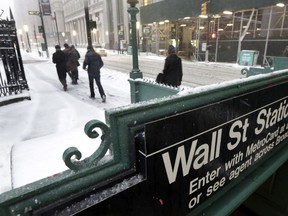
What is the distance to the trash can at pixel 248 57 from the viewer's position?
17266 millimetres

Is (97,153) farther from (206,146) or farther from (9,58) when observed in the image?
(9,58)

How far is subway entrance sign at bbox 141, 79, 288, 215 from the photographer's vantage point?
1335mm

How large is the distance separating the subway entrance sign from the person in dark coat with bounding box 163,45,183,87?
149 inches

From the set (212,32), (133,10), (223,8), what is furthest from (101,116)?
(212,32)

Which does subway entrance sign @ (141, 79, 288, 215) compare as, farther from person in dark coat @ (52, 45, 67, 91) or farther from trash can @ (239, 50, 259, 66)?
trash can @ (239, 50, 259, 66)

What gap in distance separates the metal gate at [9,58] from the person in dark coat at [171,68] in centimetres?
554

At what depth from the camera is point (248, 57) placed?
696 inches

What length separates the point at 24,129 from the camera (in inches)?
218

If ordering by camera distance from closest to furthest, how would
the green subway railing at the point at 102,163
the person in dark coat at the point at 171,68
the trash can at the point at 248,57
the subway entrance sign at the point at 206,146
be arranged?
1. the green subway railing at the point at 102,163
2. the subway entrance sign at the point at 206,146
3. the person in dark coat at the point at 171,68
4. the trash can at the point at 248,57

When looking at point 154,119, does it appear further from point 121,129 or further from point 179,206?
point 179,206

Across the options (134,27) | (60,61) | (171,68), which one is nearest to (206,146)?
(171,68)

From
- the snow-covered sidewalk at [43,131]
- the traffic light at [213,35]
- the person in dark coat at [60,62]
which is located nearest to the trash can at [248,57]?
the traffic light at [213,35]

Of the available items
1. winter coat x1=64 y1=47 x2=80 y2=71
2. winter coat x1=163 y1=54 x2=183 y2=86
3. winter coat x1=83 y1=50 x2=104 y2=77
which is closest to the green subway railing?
winter coat x1=163 y1=54 x2=183 y2=86

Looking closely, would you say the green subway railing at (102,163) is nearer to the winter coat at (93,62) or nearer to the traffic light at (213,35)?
the winter coat at (93,62)
